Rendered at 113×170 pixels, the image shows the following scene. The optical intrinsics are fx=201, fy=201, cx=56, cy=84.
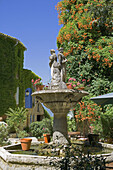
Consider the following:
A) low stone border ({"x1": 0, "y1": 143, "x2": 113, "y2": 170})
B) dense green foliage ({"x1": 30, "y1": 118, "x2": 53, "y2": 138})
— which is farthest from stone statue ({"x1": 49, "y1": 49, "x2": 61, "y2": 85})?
dense green foliage ({"x1": 30, "y1": 118, "x2": 53, "y2": 138})

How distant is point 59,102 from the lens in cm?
669

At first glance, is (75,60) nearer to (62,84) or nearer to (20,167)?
(62,84)

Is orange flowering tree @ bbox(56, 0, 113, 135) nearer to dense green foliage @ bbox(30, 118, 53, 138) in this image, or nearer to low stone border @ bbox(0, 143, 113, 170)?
dense green foliage @ bbox(30, 118, 53, 138)

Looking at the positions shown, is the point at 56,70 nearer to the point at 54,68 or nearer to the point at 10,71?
the point at 54,68

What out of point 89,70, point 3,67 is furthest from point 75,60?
point 3,67

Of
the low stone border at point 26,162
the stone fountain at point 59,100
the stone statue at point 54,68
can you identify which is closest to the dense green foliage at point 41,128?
the stone fountain at point 59,100

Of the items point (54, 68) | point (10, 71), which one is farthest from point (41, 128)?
point (10, 71)

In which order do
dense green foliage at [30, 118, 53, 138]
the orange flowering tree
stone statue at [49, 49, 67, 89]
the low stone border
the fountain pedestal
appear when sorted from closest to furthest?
the low stone border, the fountain pedestal, stone statue at [49, 49, 67, 89], the orange flowering tree, dense green foliage at [30, 118, 53, 138]

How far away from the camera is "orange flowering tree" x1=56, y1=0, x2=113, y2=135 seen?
12703 millimetres

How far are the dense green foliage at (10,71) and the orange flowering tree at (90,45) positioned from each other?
7.68 m

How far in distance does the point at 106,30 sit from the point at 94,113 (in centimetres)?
589

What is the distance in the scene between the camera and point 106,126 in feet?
32.9

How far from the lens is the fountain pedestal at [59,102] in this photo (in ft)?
21.3

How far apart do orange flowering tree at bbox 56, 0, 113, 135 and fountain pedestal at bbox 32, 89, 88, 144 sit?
5356mm
